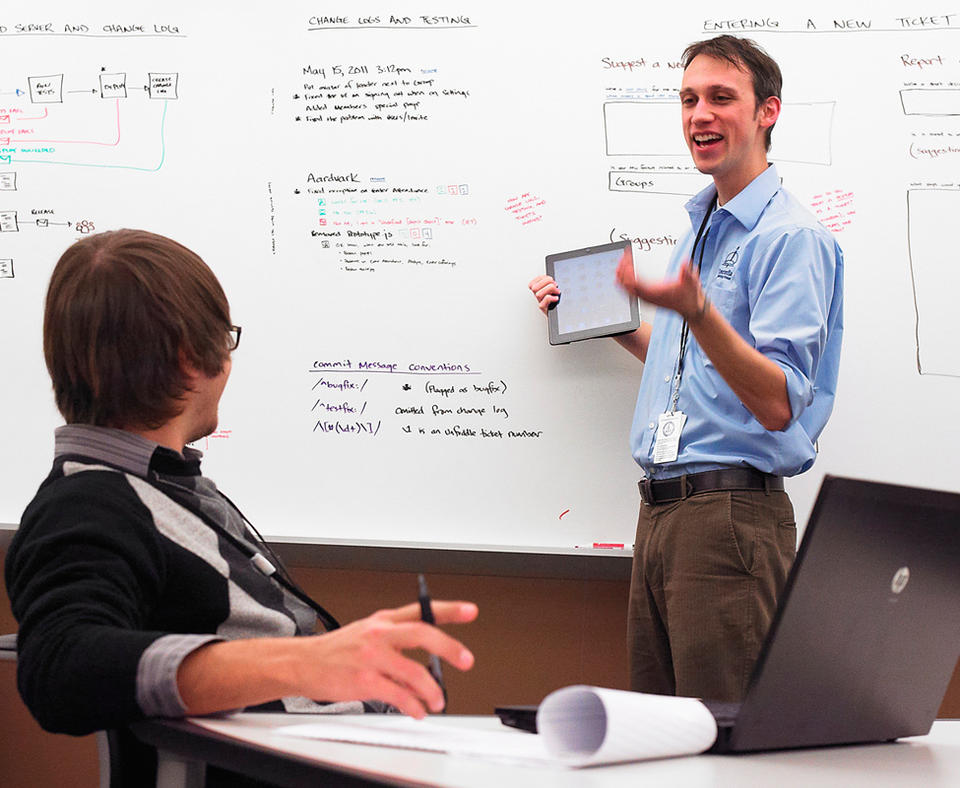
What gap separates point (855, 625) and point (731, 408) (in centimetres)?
112

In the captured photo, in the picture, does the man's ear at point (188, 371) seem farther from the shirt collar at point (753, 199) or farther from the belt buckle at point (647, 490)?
the shirt collar at point (753, 199)

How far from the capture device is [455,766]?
0.72 metres

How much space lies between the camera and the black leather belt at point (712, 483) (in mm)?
1940

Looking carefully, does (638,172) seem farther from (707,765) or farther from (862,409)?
(707,765)

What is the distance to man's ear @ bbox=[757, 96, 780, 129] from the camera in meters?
2.15

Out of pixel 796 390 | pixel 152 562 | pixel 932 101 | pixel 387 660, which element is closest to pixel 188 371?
pixel 152 562

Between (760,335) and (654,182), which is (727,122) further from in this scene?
(760,335)

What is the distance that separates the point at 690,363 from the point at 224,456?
1100mm

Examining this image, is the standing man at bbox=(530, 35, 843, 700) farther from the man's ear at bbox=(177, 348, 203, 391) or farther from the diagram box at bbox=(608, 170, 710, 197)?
the man's ear at bbox=(177, 348, 203, 391)

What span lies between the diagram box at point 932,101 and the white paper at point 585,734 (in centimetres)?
191

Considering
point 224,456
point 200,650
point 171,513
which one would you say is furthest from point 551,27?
point 200,650

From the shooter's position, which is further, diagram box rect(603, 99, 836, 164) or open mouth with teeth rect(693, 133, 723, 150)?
diagram box rect(603, 99, 836, 164)

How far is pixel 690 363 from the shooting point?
2025 millimetres

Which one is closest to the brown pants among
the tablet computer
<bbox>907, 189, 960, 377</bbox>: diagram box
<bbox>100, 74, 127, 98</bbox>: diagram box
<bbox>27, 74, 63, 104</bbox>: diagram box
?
the tablet computer
